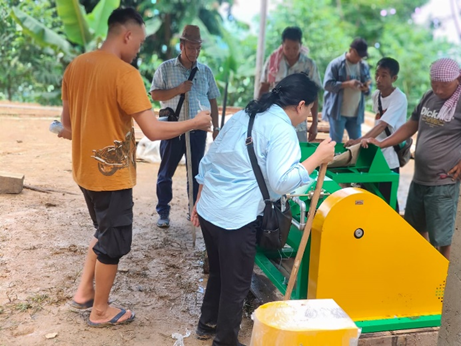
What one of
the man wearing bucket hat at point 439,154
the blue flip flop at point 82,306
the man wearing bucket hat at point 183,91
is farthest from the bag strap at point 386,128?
the blue flip flop at point 82,306

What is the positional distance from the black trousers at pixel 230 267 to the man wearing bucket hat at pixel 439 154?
1.66 metres

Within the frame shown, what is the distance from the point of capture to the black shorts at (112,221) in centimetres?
299

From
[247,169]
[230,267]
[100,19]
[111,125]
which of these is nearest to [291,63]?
[111,125]

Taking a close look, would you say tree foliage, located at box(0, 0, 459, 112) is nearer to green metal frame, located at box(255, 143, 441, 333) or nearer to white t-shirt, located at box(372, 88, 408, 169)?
white t-shirt, located at box(372, 88, 408, 169)

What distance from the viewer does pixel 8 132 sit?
7652 millimetres

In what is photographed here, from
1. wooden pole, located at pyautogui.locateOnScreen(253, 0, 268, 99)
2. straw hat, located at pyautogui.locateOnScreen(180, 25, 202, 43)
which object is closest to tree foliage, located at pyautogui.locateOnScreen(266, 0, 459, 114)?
wooden pole, located at pyautogui.locateOnScreen(253, 0, 268, 99)

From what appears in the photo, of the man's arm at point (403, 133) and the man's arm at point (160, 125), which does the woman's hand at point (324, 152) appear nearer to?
the man's arm at point (160, 125)

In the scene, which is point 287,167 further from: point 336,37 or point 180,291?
point 336,37

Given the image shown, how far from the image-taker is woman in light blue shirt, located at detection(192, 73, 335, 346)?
2518 mm

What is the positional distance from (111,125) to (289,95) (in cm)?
Answer: 104

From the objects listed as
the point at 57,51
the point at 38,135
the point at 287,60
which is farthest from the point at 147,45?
the point at 287,60

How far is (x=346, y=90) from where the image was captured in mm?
6270

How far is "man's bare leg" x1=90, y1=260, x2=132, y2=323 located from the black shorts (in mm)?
56

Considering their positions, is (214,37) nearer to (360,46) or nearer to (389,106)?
(360,46)
